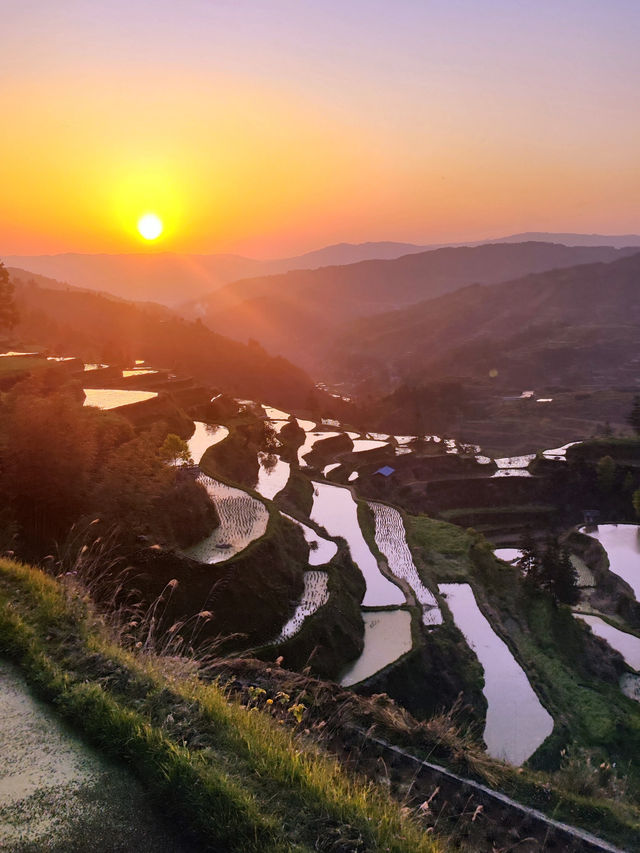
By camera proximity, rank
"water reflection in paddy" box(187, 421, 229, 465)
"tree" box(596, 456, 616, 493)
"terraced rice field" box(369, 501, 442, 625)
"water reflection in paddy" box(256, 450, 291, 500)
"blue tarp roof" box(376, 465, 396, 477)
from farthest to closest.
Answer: "tree" box(596, 456, 616, 493), "blue tarp roof" box(376, 465, 396, 477), "water reflection in paddy" box(256, 450, 291, 500), "water reflection in paddy" box(187, 421, 229, 465), "terraced rice field" box(369, 501, 442, 625)

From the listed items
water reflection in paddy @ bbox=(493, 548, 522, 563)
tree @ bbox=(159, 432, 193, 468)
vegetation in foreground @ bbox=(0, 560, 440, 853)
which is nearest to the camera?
vegetation in foreground @ bbox=(0, 560, 440, 853)

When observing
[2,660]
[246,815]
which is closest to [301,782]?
[246,815]

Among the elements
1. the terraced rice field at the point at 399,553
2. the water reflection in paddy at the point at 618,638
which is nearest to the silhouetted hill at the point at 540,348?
the terraced rice field at the point at 399,553

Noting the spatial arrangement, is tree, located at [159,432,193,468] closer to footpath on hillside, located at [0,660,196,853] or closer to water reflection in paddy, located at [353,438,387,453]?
footpath on hillside, located at [0,660,196,853]

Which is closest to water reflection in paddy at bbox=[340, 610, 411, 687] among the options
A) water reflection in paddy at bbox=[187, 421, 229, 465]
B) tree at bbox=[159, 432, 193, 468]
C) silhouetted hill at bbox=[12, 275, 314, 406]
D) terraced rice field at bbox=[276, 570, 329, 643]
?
terraced rice field at bbox=[276, 570, 329, 643]

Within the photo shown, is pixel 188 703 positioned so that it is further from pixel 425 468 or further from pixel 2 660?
pixel 425 468

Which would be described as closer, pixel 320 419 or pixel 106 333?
pixel 320 419
